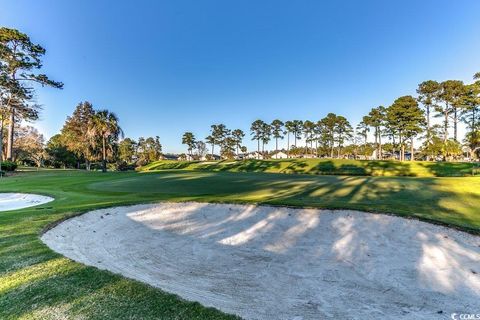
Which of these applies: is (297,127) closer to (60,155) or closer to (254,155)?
(254,155)

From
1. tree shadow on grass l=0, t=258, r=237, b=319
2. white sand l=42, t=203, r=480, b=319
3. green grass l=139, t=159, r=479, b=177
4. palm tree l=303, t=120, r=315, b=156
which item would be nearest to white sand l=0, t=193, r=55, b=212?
white sand l=42, t=203, r=480, b=319

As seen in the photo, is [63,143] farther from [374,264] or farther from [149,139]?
[374,264]

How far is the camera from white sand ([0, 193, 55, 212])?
42.5 ft

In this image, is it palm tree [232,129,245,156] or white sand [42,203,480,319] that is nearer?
white sand [42,203,480,319]

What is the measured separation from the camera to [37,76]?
33219mm

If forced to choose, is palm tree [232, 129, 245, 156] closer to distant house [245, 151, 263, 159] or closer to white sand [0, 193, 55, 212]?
distant house [245, 151, 263, 159]

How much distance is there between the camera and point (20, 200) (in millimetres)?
14289

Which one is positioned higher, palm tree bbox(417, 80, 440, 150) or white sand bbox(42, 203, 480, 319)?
palm tree bbox(417, 80, 440, 150)

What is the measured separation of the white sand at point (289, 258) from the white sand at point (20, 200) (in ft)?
21.0

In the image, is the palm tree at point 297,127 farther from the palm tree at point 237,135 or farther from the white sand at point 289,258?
the white sand at point 289,258

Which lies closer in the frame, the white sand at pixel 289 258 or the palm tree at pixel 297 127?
the white sand at pixel 289 258

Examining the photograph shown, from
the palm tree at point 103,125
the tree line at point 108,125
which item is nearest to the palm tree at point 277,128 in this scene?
the tree line at point 108,125

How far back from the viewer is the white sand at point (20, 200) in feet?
42.5

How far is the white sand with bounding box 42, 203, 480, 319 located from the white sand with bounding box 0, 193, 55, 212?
6.41 meters
